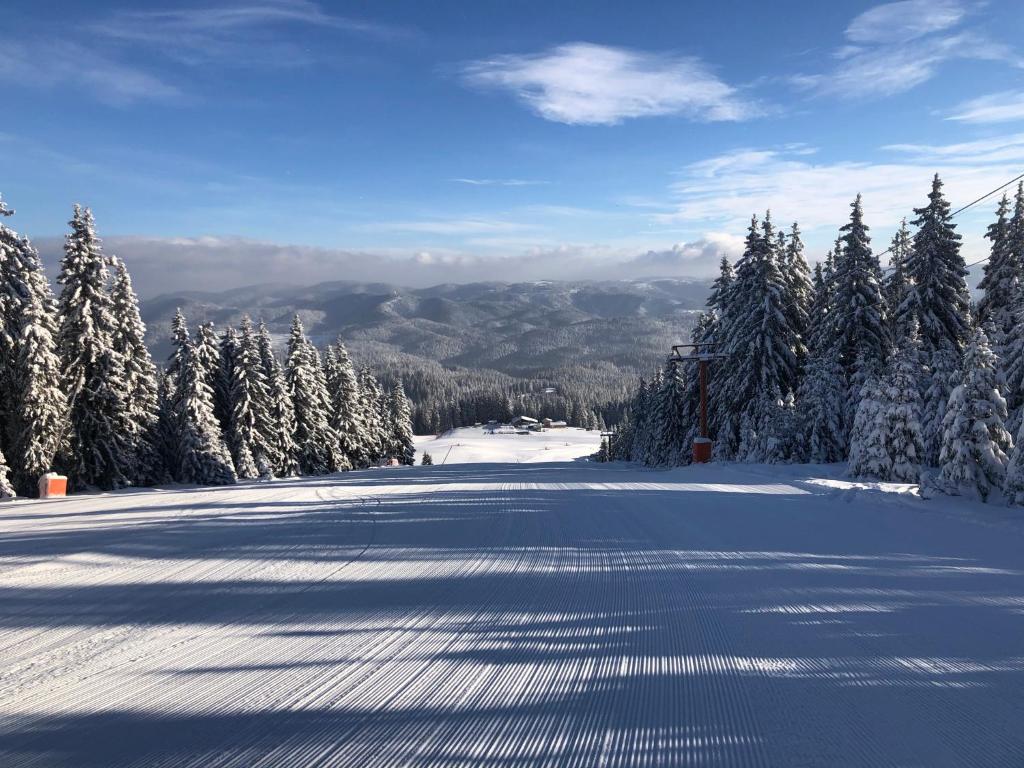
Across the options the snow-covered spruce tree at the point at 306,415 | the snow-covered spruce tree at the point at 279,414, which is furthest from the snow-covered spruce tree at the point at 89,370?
the snow-covered spruce tree at the point at 306,415

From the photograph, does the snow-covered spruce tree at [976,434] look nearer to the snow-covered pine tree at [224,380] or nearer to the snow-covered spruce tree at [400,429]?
the snow-covered pine tree at [224,380]

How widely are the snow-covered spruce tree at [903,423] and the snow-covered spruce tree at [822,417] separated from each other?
647 centimetres

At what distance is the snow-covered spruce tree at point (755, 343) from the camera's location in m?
30.2

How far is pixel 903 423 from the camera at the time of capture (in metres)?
18.4

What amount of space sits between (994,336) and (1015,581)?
723 inches

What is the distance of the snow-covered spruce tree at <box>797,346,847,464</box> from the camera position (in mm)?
26031

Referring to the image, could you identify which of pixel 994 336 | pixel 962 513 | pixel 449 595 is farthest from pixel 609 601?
pixel 994 336

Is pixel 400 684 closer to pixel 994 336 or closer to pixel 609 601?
pixel 609 601

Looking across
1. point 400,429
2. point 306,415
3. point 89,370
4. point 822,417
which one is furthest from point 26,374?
point 400,429

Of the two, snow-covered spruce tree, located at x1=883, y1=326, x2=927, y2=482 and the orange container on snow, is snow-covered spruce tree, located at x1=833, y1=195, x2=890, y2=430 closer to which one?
snow-covered spruce tree, located at x1=883, y1=326, x2=927, y2=482

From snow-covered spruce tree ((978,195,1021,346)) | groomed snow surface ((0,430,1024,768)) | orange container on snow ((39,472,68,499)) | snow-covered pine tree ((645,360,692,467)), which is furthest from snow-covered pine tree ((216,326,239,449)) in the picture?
A: snow-covered spruce tree ((978,195,1021,346))

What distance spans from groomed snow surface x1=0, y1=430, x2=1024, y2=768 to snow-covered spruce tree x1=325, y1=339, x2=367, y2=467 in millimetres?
35514

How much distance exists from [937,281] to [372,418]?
41361mm

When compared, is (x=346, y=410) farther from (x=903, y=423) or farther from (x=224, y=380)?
(x=903, y=423)
